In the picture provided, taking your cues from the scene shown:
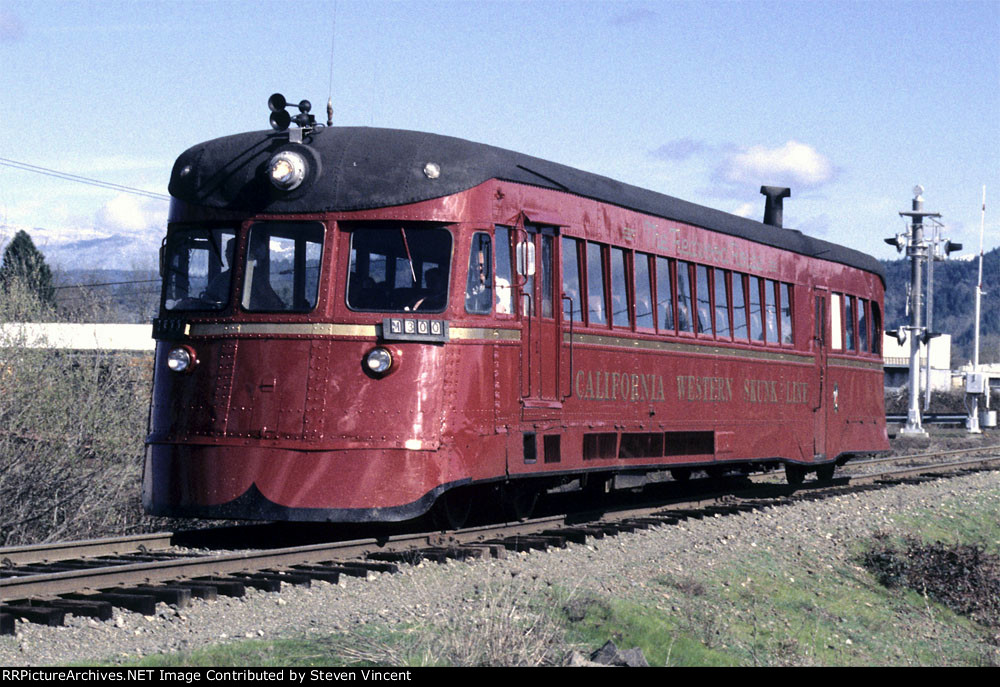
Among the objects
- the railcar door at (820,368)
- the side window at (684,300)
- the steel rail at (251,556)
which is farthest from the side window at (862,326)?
the steel rail at (251,556)

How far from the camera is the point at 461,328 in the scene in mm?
10305

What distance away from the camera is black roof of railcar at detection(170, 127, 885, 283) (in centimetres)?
1023

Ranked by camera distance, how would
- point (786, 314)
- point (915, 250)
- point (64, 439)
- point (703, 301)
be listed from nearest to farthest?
point (703, 301), point (64, 439), point (786, 314), point (915, 250)

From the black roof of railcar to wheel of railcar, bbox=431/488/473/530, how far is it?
256 cm

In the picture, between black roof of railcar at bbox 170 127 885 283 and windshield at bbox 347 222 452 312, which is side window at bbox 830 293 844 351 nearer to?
black roof of railcar at bbox 170 127 885 283

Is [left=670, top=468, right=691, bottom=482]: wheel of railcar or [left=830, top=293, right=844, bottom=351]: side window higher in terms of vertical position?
[left=830, top=293, right=844, bottom=351]: side window

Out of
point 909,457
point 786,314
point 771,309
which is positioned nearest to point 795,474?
point 786,314

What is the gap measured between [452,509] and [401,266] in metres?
2.23

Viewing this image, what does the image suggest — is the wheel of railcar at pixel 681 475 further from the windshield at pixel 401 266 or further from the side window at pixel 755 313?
the windshield at pixel 401 266

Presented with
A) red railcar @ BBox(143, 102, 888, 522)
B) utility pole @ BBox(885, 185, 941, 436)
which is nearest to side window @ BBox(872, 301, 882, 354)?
red railcar @ BBox(143, 102, 888, 522)

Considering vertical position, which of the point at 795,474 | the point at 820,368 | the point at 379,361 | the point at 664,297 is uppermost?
the point at 664,297

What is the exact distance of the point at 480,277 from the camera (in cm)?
1053

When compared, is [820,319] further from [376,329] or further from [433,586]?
[433,586]

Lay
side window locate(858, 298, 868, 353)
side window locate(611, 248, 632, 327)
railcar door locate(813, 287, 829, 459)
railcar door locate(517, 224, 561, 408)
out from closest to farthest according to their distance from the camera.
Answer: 1. railcar door locate(517, 224, 561, 408)
2. side window locate(611, 248, 632, 327)
3. railcar door locate(813, 287, 829, 459)
4. side window locate(858, 298, 868, 353)
